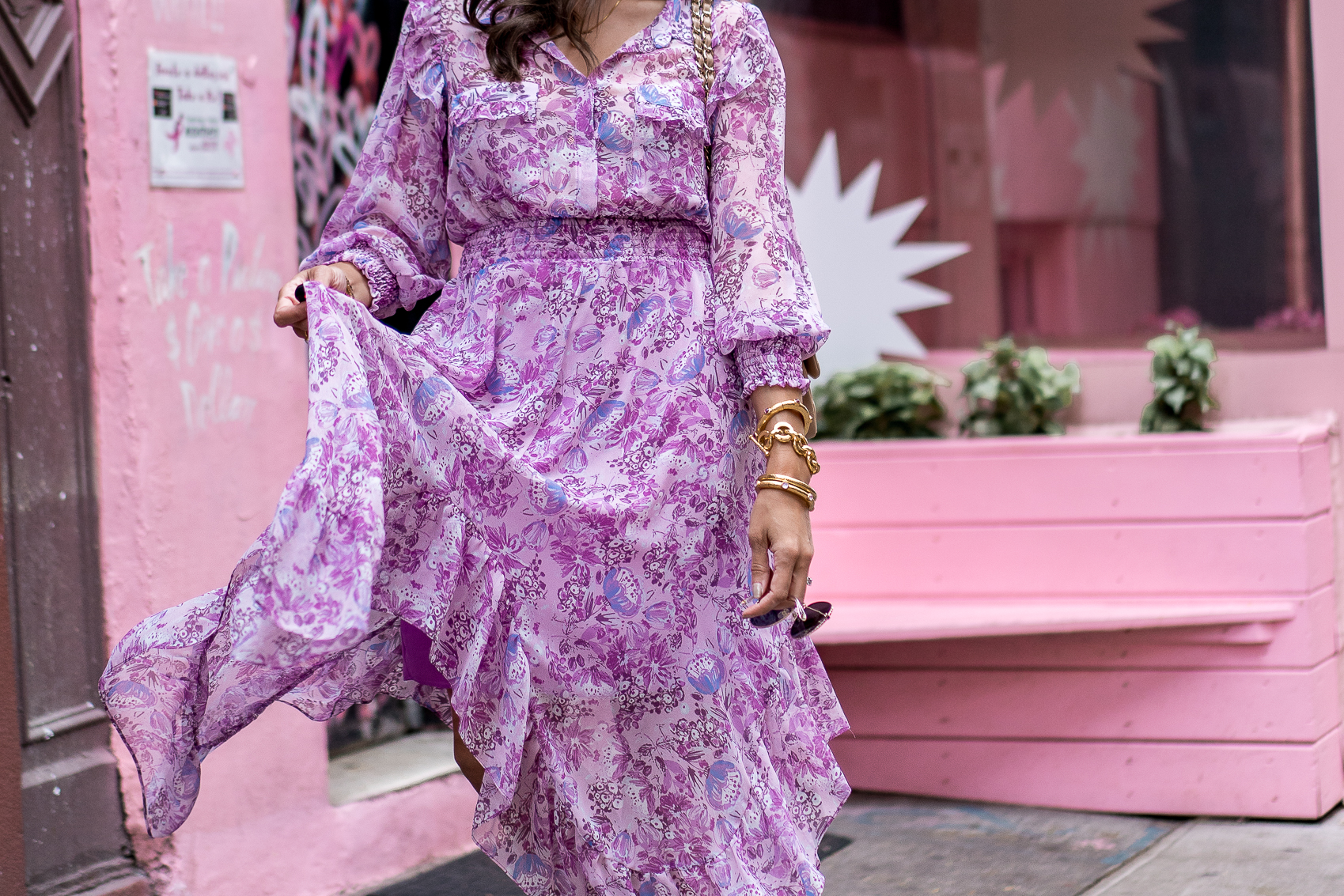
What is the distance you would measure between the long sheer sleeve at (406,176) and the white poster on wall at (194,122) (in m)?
0.98

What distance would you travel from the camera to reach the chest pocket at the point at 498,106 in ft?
7.65

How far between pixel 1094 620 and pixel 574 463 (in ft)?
7.13

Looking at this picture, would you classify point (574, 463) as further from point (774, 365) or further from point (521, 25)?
point (521, 25)

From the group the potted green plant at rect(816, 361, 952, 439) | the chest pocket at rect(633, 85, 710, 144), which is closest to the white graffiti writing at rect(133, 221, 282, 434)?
the chest pocket at rect(633, 85, 710, 144)

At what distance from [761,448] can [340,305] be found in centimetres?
65

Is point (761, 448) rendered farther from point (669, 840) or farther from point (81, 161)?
point (81, 161)

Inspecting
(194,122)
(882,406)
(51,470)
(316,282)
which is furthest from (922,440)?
(316,282)

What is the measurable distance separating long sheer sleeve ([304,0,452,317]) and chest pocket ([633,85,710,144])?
342mm

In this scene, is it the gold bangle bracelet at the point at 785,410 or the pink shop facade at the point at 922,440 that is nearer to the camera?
the gold bangle bracelet at the point at 785,410

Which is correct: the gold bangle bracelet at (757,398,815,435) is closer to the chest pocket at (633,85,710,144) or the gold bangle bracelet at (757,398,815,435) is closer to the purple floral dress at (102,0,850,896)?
the purple floral dress at (102,0,850,896)

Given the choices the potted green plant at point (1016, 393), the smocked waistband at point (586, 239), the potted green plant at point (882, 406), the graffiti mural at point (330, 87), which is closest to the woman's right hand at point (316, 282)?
the smocked waistband at point (586, 239)

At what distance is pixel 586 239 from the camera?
2.38 metres

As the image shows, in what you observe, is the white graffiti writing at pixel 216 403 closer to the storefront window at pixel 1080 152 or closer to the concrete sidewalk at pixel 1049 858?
the concrete sidewalk at pixel 1049 858

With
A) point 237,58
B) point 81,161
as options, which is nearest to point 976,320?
point 237,58
